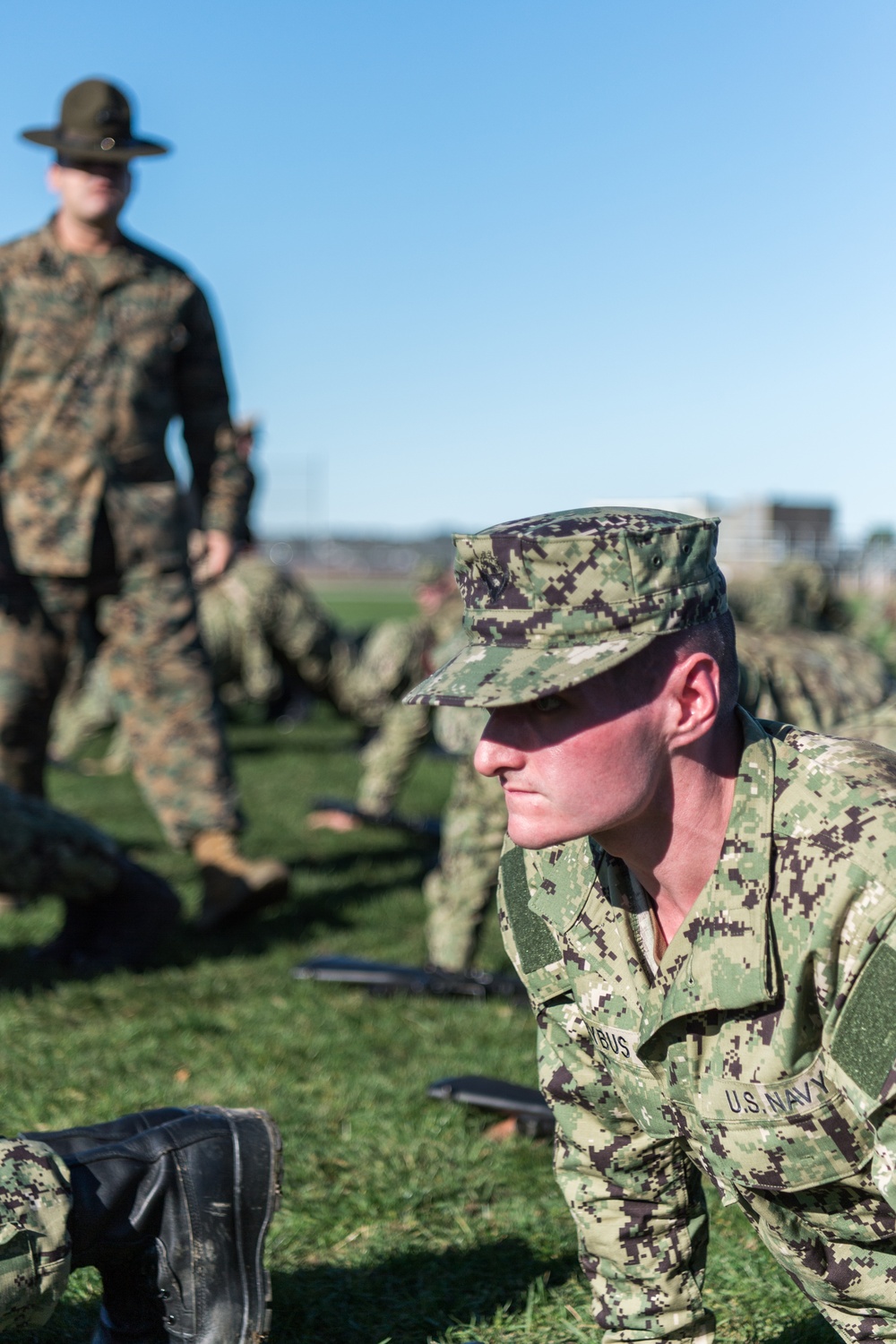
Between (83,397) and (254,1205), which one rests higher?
(83,397)

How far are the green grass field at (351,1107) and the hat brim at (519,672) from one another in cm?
152

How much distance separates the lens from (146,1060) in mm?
4297

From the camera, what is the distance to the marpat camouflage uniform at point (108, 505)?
528 centimetres

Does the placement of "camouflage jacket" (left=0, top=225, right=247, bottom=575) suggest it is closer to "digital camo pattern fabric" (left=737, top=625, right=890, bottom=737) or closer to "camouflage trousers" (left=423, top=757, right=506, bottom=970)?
"camouflage trousers" (left=423, top=757, right=506, bottom=970)

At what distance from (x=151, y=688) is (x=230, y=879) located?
0.76 metres

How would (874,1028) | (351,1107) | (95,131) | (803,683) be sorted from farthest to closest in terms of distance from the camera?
(95,131), (803,683), (351,1107), (874,1028)

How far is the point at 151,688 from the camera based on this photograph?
18.0 ft

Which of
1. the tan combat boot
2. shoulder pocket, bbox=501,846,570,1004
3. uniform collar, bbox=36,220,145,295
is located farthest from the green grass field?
uniform collar, bbox=36,220,145,295

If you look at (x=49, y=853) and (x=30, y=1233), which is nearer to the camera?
(x=30, y=1233)

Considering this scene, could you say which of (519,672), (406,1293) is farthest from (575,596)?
(406,1293)

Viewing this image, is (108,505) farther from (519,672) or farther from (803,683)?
(519,672)

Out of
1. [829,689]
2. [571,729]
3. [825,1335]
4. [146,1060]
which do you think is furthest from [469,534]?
[829,689]

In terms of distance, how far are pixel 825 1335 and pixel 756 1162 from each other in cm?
112

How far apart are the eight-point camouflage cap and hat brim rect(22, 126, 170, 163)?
3.70 m
